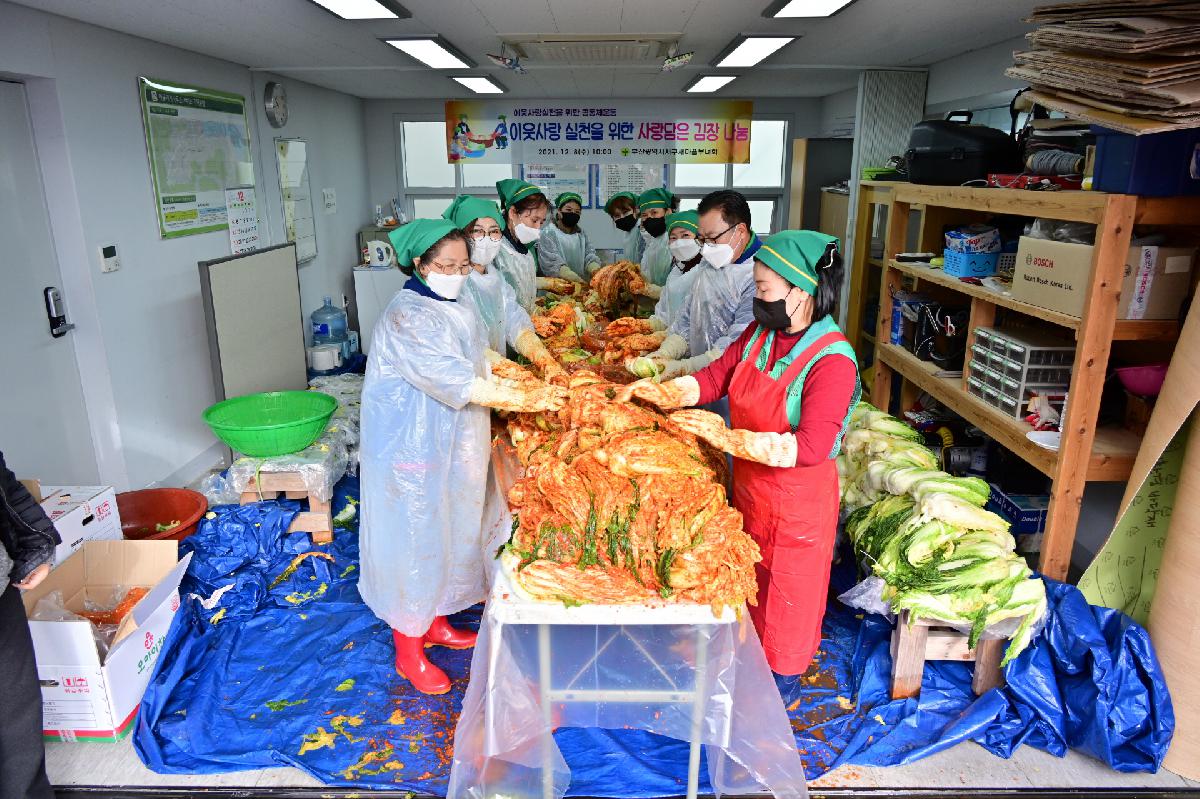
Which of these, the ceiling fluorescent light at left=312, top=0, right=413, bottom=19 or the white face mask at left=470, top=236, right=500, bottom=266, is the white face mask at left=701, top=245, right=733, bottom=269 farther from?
the ceiling fluorescent light at left=312, top=0, right=413, bottom=19

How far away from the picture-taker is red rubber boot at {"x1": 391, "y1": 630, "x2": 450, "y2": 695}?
3.19 meters

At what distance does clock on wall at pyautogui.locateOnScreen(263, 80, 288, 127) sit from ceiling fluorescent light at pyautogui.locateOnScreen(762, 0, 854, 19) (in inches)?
179

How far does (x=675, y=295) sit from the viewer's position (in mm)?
4957

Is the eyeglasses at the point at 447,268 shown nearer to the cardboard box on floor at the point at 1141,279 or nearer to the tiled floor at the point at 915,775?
the tiled floor at the point at 915,775

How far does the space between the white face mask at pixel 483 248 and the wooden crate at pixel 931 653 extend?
9.27ft

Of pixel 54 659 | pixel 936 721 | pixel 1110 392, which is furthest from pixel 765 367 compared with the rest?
pixel 54 659

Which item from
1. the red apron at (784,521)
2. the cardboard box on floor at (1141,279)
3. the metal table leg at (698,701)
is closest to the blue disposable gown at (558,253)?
the red apron at (784,521)

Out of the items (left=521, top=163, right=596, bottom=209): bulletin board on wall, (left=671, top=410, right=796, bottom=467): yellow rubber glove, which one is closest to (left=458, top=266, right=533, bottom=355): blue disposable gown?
(left=671, top=410, right=796, bottom=467): yellow rubber glove

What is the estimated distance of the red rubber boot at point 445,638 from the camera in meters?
3.49

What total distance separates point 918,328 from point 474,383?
112 inches

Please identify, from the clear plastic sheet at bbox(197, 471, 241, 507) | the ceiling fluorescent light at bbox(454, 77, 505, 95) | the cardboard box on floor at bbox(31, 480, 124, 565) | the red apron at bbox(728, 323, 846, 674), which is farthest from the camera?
the ceiling fluorescent light at bbox(454, 77, 505, 95)

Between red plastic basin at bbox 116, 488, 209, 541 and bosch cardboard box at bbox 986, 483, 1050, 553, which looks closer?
bosch cardboard box at bbox 986, 483, 1050, 553

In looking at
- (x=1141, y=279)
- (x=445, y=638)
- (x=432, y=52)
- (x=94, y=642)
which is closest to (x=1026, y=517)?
(x=1141, y=279)

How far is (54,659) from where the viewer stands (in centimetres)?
277
